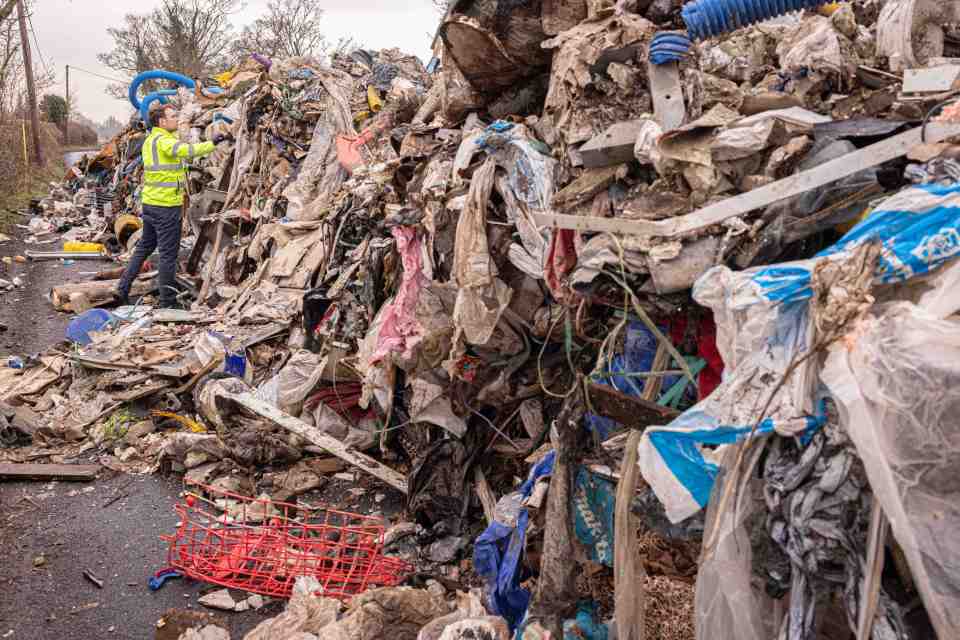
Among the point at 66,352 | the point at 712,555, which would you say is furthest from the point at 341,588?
the point at 66,352

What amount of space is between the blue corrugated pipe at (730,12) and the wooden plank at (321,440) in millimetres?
2992

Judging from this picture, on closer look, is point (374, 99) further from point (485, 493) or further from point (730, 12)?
point (730, 12)

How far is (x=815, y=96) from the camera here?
3049mm

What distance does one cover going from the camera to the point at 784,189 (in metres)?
2.11

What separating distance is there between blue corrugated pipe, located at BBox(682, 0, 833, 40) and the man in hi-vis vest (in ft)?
19.5

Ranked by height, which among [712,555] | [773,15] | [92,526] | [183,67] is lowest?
[92,526]

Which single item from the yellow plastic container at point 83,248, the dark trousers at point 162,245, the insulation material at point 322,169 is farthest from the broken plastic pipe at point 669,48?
the yellow plastic container at point 83,248

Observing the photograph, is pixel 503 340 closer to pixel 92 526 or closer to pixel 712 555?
pixel 712 555

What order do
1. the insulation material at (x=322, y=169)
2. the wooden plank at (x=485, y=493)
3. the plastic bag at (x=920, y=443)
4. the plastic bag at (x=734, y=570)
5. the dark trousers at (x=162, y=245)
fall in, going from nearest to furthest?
the plastic bag at (x=920, y=443), the plastic bag at (x=734, y=570), the wooden plank at (x=485, y=493), the insulation material at (x=322, y=169), the dark trousers at (x=162, y=245)

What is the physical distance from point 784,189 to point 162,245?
727cm

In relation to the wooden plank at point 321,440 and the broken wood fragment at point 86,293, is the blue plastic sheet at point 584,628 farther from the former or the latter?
the broken wood fragment at point 86,293

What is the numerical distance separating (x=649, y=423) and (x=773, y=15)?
1.82 metres

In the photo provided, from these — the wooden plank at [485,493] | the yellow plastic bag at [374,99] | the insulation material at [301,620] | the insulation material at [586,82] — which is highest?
the yellow plastic bag at [374,99]

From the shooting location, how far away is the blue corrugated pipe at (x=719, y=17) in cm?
285
